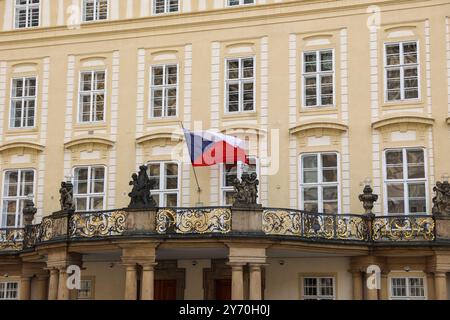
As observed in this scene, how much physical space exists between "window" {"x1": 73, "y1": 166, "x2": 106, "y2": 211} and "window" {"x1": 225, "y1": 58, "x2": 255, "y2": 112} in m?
4.79

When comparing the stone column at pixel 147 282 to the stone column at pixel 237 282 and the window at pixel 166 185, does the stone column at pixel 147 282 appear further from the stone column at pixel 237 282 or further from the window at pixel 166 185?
the window at pixel 166 185

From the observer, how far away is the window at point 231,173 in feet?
81.2

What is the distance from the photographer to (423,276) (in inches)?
915

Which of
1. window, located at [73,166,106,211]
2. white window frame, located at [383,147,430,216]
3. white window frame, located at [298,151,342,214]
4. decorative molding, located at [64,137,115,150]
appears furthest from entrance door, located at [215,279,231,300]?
decorative molding, located at [64,137,115,150]

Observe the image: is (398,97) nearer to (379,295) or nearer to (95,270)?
(379,295)

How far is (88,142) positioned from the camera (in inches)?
1041

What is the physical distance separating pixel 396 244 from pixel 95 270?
9.84m

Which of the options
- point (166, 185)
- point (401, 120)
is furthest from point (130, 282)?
point (401, 120)

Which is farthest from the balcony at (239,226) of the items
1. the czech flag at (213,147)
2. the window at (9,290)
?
the window at (9,290)

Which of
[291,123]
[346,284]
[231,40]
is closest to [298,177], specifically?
[291,123]

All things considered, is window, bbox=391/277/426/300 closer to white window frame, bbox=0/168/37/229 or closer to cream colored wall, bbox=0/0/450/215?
cream colored wall, bbox=0/0/450/215

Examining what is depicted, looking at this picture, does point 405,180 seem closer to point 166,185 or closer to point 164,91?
point 166,185

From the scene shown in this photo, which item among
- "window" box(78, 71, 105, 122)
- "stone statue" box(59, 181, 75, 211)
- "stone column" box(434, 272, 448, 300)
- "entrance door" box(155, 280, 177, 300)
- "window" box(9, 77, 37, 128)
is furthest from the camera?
"window" box(9, 77, 37, 128)

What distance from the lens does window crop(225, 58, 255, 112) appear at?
25453 millimetres
